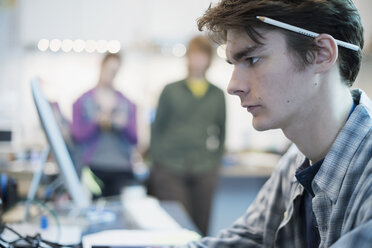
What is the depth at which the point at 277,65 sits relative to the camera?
0.95 metres

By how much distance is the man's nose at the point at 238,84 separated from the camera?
3.25ft

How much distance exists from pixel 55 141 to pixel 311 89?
2.77 ft

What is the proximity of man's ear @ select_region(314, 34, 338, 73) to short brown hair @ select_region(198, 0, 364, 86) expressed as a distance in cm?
1

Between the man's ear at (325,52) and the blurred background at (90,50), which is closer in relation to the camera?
the man's ear at (325,52)

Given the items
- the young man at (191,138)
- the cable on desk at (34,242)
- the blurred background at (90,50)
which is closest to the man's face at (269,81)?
the cable on desk at (34,242)

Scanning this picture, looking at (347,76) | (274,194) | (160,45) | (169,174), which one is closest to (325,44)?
(347,76)

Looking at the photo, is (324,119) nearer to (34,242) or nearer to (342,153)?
(342,153)

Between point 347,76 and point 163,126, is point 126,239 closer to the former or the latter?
point 347,76

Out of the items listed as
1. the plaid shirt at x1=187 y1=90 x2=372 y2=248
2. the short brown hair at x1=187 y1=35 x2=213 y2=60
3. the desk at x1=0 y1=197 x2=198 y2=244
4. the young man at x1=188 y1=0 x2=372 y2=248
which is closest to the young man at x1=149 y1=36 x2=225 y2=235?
the short brown hair at x1=187 y1=35 x2=213 y2=60

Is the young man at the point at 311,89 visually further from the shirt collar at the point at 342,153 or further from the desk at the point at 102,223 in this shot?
the desk at the point at 102,223

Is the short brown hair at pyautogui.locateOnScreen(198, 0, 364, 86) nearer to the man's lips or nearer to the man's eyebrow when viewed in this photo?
the man's eyebrow

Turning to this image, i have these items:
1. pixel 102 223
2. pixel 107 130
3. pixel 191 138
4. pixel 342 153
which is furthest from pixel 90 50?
pixel 342 153

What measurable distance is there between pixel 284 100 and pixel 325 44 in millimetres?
138

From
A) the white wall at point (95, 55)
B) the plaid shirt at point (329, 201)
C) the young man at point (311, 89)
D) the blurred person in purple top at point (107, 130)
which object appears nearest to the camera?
the plaid shirt at point (329, 201)
